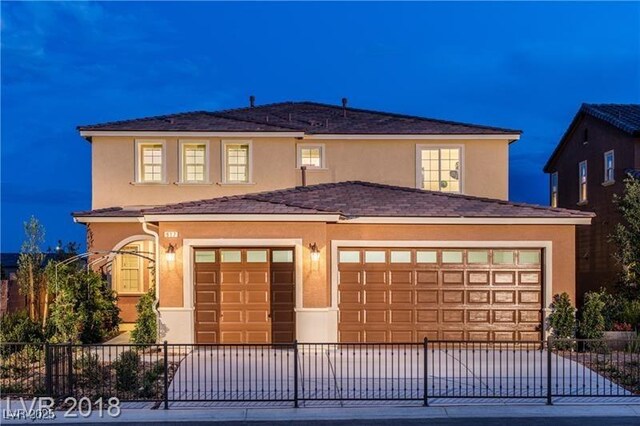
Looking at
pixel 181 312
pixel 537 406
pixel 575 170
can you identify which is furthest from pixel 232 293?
pixel 575 170

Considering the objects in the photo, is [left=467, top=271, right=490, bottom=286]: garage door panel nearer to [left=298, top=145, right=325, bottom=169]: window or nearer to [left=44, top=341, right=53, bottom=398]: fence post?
[left=298, top=145, right=325, bottom=169]: window

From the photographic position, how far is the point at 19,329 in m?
16.0

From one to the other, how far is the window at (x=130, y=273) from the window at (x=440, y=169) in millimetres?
9869

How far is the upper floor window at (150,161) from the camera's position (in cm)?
2108

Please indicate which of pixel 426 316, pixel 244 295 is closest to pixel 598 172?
pixel 426 316

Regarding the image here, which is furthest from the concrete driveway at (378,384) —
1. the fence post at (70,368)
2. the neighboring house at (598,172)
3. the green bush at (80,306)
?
the neighboring house at (598,172)

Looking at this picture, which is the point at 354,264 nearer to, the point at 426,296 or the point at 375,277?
the point at 375,277

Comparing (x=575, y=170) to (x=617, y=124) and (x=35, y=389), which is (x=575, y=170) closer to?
(x=617, y=124)

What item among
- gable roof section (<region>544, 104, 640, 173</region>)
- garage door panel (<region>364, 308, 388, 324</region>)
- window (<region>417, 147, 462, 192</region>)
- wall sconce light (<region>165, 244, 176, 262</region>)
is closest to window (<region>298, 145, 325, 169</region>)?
window (<region>417, 147, 462, 192</region>)

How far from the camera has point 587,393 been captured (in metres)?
11.7

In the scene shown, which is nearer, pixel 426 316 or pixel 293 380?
pixel 293 380

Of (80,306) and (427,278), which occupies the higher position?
(427,278)

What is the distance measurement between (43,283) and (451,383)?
1233 cm
